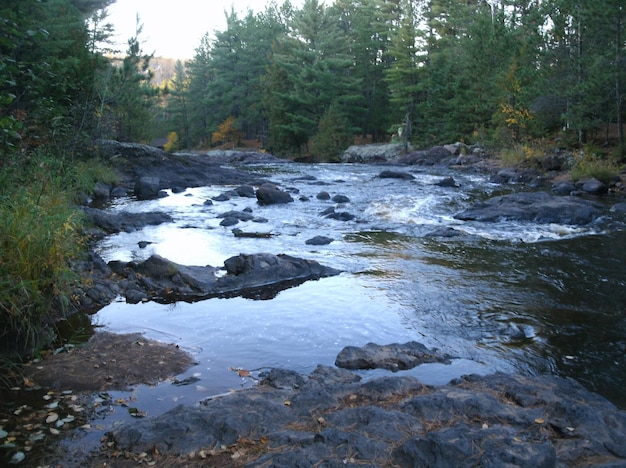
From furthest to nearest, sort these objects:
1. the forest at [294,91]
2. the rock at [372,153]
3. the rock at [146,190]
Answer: the rock at [372,153] < the rock at [146,190] < the forest at [294,91]

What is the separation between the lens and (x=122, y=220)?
1254 cm

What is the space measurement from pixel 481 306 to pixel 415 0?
4641 centimetres

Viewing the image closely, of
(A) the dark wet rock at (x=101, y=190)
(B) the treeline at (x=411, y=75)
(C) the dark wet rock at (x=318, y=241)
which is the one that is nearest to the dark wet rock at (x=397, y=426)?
(C) the dark wet rock at (x=318, y=241)

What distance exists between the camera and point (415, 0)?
47719 millimetres

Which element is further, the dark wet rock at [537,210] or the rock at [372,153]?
the rock at [372,153]

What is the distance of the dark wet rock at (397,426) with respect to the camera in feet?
10.1

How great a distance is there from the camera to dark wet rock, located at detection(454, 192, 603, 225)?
13.2 metres

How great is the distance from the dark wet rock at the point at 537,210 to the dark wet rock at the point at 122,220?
7.60 meters

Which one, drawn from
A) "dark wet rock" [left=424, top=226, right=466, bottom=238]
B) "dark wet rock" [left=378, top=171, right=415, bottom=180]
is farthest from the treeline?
"dark wet rock" [left=424, top=226, right=466, bottom=238]

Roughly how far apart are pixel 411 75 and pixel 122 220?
35.1m

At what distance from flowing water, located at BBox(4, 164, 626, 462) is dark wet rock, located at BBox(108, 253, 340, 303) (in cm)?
33

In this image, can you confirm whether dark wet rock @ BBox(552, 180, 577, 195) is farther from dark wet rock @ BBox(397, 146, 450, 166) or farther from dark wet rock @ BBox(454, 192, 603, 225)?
dark wet rock @ BBox(397, 146, 450, 166)

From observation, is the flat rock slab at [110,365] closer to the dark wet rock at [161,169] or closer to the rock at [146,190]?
the rock at [146,190]

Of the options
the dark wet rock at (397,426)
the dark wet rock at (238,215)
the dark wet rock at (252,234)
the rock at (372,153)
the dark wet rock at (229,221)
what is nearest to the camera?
the dark wet rock at (397,426)
